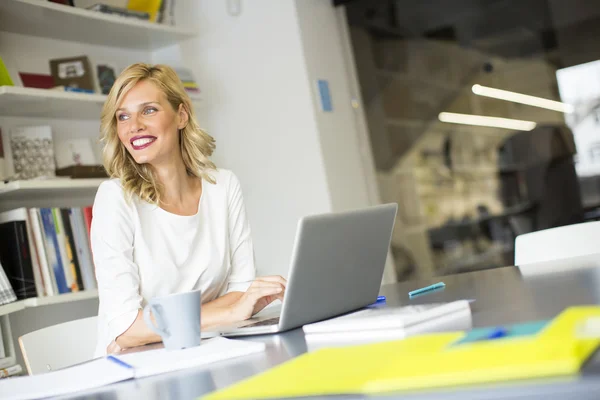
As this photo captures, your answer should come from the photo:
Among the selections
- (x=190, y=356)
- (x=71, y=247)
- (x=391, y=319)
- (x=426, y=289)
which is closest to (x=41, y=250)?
(x=71, y=247)

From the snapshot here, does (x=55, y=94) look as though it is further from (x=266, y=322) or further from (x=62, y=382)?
(x=62, y=382)

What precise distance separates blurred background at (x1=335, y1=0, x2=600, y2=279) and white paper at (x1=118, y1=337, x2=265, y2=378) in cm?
243

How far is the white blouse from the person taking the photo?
165 centimetres

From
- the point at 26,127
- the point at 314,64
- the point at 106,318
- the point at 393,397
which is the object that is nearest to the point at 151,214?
the point at 106,318

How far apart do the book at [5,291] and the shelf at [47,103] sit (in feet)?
2.09

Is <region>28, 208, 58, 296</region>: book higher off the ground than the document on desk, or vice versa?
<region>28, 208, 58, 296</region>: book

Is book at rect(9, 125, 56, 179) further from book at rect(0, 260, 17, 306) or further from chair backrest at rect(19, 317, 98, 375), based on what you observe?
chair backrest at rect(19, 317, 98, 375)

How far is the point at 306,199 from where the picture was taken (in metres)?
3.34

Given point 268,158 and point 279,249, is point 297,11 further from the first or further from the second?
point 279,249

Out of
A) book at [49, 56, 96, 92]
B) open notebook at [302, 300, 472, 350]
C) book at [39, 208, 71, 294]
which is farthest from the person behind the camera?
book at [49, 56, 96, 92]

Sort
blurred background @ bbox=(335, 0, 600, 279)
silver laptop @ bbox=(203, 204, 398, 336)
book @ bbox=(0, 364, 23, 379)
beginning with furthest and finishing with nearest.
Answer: blurred background @ bbox=(335, 0, 600, 279), book @ bbox=(0, 364, 23, 379), silver laptop @ bbox=(203, 204, 398, 336)

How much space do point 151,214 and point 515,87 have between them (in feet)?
6.54

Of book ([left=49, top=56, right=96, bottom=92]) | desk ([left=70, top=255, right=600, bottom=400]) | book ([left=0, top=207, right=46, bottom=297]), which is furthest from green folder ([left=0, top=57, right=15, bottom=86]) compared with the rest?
desk ([left=70, top=255, right=600, bottom=400])

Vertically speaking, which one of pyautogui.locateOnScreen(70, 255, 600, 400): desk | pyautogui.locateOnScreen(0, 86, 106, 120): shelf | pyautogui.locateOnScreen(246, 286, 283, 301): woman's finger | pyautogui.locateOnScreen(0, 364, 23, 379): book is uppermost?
pyautogui.locateOnScreen(0, 86, 106, 120): shelf
